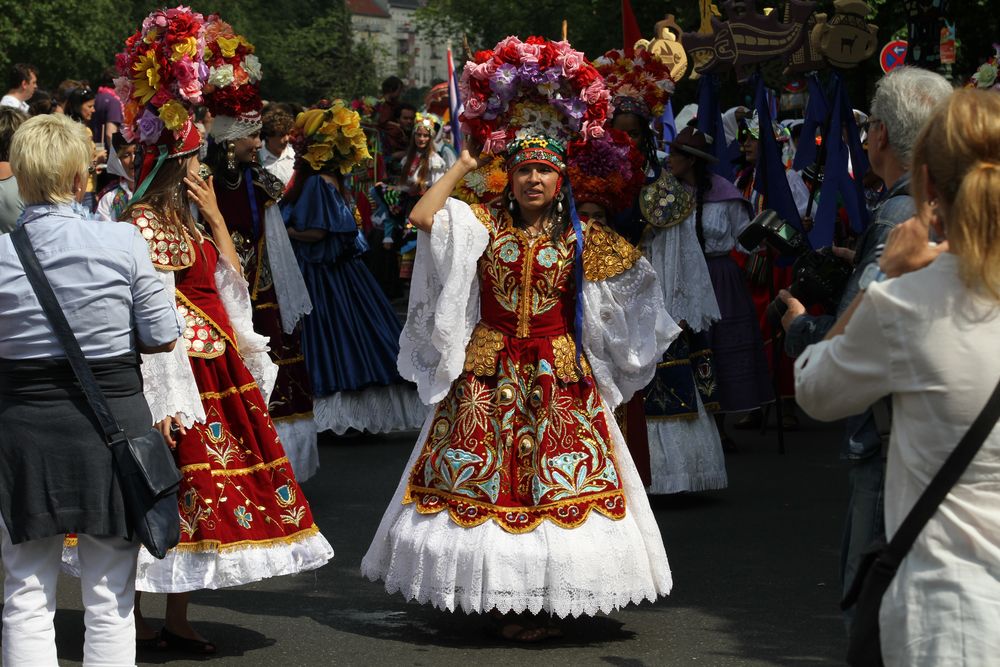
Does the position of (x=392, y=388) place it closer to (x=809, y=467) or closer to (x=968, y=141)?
(x=809, y=467)

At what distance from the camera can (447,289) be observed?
5777 millimetres

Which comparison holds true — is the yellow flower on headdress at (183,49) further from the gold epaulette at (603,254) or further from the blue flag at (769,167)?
the blue flag at (769,167)

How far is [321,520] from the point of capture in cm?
787

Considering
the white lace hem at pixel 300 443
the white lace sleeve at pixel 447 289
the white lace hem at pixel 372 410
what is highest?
the white lace sleeve at pixel 447 289

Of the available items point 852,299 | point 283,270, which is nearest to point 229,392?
point 852,299

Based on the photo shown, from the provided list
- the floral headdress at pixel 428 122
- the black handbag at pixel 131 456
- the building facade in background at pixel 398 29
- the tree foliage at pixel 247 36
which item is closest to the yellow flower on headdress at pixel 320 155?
the floral headdress at pixel 428 122

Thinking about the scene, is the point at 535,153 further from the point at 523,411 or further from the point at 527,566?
the point at 527,566

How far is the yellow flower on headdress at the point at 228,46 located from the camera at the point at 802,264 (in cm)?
278

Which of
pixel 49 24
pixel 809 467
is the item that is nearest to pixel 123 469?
pixel 809 467

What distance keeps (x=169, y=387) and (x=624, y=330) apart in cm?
185

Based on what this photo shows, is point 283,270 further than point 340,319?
No

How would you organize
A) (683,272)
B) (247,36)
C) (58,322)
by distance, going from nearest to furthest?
(58,322) < (683,272) < (247,36)

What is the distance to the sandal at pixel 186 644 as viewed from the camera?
556 cm

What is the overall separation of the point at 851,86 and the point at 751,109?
A: 13.4 metres
